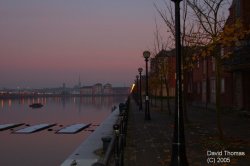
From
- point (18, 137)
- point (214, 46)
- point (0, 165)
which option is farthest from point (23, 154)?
point (214, 46)

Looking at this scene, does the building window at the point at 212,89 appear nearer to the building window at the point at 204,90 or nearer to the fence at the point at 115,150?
the building window at the point at 204,90

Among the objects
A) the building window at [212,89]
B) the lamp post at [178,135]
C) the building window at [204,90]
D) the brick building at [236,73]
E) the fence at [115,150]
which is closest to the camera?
the fence at [115,150]

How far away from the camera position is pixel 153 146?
1479cm

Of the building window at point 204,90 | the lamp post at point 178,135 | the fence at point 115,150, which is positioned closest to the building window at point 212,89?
the building window at point 204,90

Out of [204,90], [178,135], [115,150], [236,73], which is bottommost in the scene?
[115,150]

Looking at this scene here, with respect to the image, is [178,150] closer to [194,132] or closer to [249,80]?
[194,132]

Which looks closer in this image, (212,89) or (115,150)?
(115,150)

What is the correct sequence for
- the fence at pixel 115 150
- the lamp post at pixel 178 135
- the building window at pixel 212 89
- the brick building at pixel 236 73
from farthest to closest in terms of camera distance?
the building window at pixel 212 89
the brick building at pixel 236 73
the lamp post at pixel 178 135
the fence at pixel 115 150

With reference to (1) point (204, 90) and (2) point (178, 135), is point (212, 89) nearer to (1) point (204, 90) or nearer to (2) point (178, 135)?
(1) point (204, 90)

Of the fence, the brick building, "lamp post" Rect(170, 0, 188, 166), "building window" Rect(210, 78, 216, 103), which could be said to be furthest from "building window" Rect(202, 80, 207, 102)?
"lamp post" Rect(170, 0, 188, 166)

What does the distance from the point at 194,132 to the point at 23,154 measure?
79.1ft

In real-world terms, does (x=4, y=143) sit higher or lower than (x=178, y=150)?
lower

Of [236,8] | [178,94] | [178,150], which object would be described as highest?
[236,8]

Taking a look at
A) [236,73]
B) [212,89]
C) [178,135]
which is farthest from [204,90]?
[178,135]
